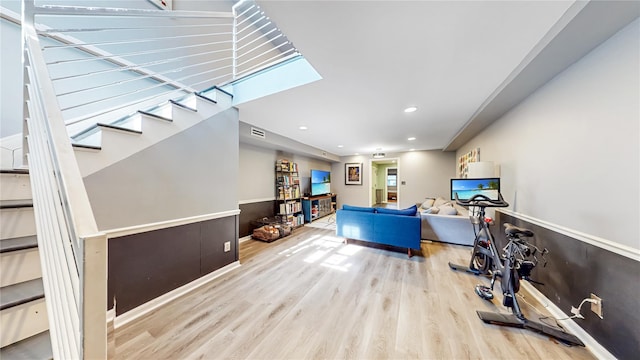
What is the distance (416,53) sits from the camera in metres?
1.64

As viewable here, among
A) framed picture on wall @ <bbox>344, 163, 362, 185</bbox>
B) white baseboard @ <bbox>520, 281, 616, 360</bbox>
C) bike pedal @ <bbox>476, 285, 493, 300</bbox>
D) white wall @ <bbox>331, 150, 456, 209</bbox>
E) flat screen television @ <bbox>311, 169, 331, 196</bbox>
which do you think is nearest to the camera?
white baseboard @ <bbox>520, 281, 616, 360</bbox>

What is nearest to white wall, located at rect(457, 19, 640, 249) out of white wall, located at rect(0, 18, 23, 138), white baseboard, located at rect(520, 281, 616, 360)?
white baseboard, located at rect(520, 281, 616, 360)

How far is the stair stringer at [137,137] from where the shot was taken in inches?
61.4

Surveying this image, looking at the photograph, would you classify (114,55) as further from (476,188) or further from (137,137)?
(476,188)

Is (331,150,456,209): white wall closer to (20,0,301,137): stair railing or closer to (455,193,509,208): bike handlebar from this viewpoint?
(455,193,509,208): bike handlebar

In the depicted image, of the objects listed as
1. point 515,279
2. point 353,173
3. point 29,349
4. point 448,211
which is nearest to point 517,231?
point 515,279

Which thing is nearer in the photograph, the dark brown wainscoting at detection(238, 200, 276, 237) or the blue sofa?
the blue sofa

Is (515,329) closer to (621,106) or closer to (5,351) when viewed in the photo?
(621,106)

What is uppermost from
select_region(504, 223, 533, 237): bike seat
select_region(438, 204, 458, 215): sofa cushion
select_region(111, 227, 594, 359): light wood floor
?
select_region(504, 223, 533, 237): bike seat

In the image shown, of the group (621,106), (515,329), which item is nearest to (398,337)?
(515,329)

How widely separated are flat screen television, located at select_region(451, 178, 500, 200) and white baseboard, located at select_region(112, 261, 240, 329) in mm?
3193

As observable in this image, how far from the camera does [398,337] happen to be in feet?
5.30

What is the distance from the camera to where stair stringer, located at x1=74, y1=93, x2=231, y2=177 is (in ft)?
5.11

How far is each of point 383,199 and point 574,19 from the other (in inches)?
387
